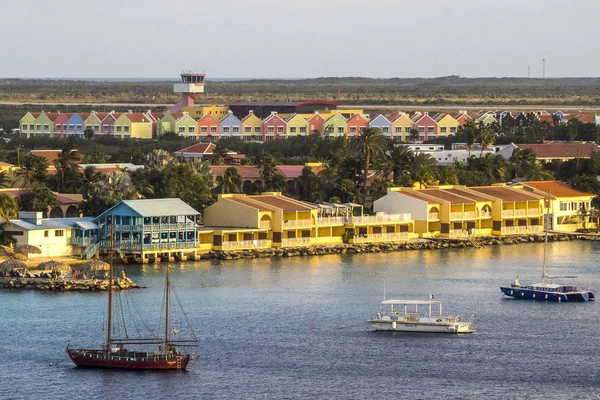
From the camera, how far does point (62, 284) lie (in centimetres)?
6881

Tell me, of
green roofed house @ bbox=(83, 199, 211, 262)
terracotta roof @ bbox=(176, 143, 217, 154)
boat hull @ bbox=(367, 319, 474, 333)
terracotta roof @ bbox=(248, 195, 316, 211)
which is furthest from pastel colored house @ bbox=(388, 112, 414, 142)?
boat hull @ bbox=(367, 319, 474, 333)

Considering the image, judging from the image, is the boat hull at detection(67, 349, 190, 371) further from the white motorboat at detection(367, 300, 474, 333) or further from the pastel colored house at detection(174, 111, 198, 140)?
the pastel colored house at detection(174, 111, 198, 140)

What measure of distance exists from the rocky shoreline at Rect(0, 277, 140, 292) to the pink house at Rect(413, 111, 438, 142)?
85335 millimetres

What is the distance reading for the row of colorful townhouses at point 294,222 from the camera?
78.0m

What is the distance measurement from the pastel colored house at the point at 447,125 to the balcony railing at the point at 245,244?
7086 cm

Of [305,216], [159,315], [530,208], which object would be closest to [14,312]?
[159,315]

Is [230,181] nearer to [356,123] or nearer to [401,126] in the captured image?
[356,123]

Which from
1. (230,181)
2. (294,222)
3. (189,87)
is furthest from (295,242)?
(189,87)

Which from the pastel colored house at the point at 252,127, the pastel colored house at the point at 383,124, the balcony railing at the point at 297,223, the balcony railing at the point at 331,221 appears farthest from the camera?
the pastel colored house at the point at 383,124

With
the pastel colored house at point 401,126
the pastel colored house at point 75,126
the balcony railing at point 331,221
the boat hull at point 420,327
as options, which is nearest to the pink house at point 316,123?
the pastel colored house at point 401,126

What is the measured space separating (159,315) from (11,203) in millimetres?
19778

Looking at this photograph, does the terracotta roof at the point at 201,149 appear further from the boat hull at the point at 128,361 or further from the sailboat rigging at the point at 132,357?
the boat hull at the point at 128,361

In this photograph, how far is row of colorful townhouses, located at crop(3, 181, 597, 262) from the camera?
256ft

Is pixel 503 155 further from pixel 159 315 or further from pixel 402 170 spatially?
pixel 159 315
